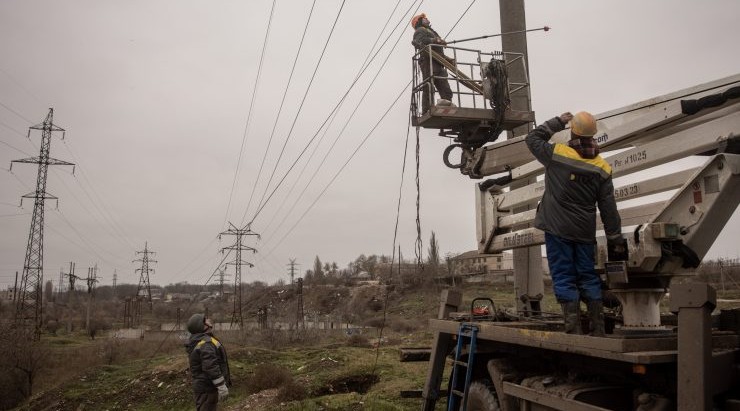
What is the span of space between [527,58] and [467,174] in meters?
3.35

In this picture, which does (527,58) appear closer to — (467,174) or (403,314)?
(467,174)

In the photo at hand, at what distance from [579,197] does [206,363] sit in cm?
554

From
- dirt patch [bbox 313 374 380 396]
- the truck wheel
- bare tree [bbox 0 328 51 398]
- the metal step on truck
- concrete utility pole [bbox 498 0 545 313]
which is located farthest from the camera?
bare tree [bbox 0 328 51 398]

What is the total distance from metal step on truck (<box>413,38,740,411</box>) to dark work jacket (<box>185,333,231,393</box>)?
3.14 m

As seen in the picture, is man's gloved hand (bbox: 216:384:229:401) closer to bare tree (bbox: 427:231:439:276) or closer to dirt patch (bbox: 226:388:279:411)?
dirt patch (bbox: 226:388:279:411)

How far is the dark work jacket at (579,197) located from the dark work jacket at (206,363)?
5151 millimetres

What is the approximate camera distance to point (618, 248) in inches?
176

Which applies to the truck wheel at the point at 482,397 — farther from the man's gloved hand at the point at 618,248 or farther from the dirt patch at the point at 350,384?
the dirt patch at the point at 350,384

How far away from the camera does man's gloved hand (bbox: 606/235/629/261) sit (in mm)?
4449

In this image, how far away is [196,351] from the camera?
25.9 ft

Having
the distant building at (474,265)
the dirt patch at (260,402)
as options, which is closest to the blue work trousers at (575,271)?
the dirt patch at (260,402)

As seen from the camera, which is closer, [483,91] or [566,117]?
[566,117]

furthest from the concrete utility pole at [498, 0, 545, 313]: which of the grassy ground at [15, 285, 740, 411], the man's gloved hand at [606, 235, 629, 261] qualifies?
the man's gloved hand at [606, 235, 629, 261]

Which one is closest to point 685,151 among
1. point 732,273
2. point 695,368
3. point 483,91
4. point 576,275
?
point 576,275
